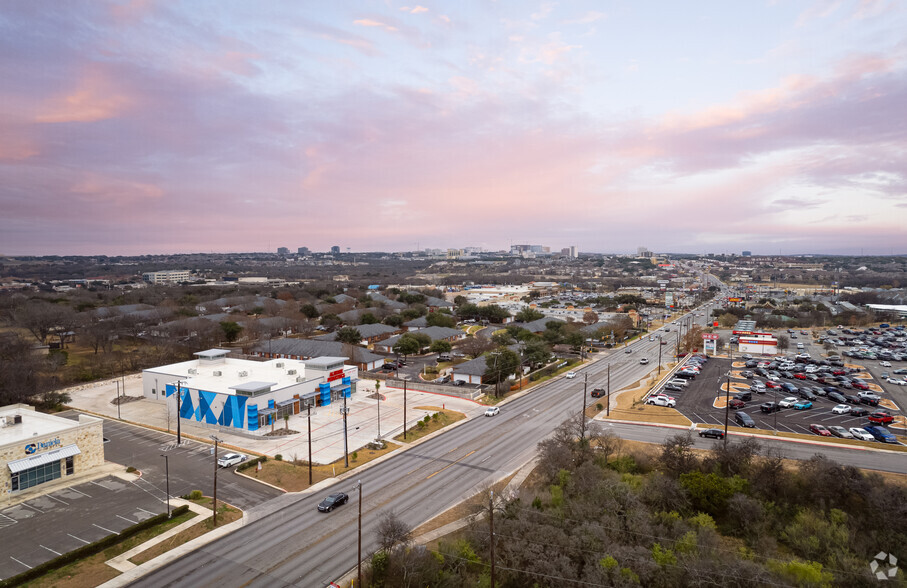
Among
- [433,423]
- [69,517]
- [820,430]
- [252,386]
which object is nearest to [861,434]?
[820,430]

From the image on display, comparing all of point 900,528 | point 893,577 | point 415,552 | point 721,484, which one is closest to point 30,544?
point 415,552

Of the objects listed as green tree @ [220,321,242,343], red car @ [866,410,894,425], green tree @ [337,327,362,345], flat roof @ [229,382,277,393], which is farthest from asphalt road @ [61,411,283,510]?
red car @ [866,410,894,425]

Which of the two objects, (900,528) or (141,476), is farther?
(141,476)

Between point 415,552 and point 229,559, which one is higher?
point 415,552

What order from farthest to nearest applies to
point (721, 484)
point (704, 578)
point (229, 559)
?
point (721, 484), point (229, 559), point (704, 578)

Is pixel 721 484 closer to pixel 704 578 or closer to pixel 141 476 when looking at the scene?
pixel 704 578

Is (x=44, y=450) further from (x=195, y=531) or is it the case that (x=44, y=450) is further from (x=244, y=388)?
(x=195, y=531)

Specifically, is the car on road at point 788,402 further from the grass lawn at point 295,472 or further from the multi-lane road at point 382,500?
the grass lawn at point 295,472
